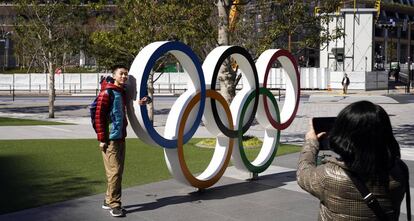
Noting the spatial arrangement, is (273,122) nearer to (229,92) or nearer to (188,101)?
(188,101)

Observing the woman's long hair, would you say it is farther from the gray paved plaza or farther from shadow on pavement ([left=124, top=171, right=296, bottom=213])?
shadow on pavement ([left=124, top=171, right=296, bottom=213])

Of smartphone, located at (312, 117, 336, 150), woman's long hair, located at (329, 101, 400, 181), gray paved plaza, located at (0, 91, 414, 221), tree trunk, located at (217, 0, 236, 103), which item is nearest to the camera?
woman's long hair, located at (329, 101, 400, 181)

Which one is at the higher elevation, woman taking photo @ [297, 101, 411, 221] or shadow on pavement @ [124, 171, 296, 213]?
woman taking photo @ [297, 101, 411, 221]

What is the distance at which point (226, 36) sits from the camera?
13539mm

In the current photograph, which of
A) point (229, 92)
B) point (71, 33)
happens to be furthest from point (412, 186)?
point (71, 33)

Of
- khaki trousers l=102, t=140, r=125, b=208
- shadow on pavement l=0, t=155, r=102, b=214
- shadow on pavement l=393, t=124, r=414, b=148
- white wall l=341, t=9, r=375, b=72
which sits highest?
white wall l=341, t=9, r=375, b=72

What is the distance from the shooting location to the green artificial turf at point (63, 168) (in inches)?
310

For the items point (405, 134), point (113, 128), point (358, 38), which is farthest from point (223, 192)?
point (358, 38)

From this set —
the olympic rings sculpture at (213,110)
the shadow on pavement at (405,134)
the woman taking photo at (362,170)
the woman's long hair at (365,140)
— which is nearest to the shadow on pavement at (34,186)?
the olympic rings sculpture at (213,110)

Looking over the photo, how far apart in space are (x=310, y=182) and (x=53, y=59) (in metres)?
22.2

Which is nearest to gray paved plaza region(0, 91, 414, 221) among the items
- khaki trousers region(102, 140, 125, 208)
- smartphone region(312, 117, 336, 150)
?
khaki trousers region(102, 140, 125, 208)

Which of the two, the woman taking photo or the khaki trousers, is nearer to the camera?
the woman taking photo

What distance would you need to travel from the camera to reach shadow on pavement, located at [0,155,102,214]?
7386 mm

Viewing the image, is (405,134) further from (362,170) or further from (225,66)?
(362,170)
